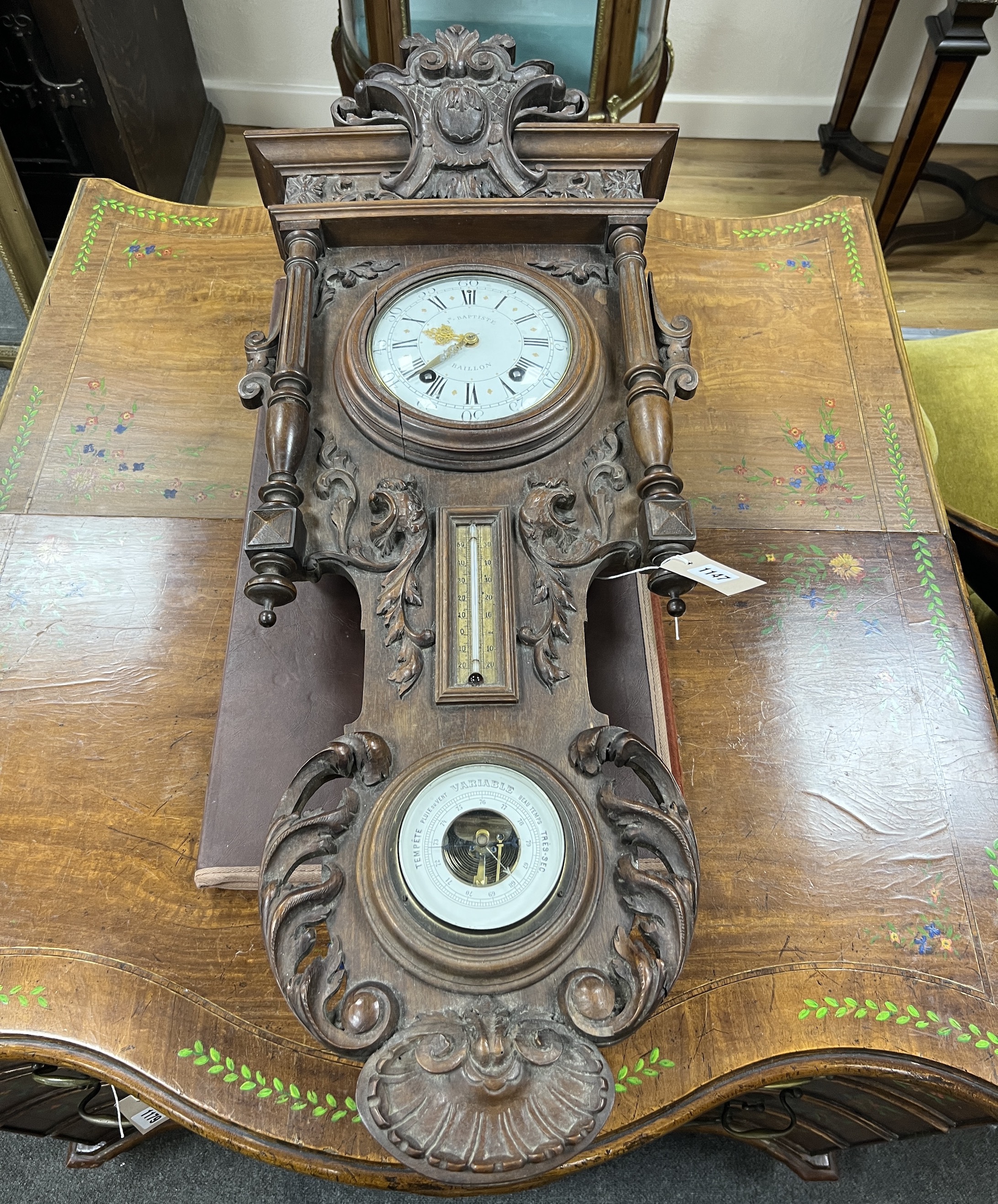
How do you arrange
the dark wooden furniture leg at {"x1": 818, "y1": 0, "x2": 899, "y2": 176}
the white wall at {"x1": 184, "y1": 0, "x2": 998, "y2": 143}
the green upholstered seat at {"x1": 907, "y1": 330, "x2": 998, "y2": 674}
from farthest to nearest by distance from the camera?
the white wall at {"x1": 184, "y1": 0, "x2": 998, "y2": 143}
the dark wooden furniture leg at {"x1": 818, "y1": 0, "x2": 899, "y2": 176}
the green upholstered seat at {"x1": 907, "y1": 330, "x2": 998, "y2": 674}

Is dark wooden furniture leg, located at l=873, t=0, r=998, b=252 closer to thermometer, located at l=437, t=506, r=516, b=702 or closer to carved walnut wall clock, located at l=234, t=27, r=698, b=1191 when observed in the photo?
carved walnut wall clock, located at l=234, t=27, r=698, b=1191

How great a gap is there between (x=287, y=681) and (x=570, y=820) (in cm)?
59

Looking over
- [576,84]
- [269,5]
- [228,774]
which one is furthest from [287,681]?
[269,5]

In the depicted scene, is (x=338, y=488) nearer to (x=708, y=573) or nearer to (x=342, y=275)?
(x=342, y=275)

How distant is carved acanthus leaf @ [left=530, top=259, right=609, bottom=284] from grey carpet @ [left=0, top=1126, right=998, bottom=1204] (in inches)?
66.3

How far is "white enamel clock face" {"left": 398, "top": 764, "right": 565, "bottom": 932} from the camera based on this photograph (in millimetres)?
1104

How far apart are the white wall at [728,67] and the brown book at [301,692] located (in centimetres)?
261

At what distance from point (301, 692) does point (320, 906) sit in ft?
1.53

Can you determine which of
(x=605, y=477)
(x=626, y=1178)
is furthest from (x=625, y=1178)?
(x=605, y=477)

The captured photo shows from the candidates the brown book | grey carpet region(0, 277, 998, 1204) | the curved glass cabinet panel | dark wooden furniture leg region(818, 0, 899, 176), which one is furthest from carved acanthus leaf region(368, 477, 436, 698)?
dark wooden furniture leg region(818, 0, 899, 176)

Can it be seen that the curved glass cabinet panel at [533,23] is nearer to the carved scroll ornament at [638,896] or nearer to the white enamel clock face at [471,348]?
the white enamel clock face at [471,348]

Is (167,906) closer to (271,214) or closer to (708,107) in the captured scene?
(271,214)

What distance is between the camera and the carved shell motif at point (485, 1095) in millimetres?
1013

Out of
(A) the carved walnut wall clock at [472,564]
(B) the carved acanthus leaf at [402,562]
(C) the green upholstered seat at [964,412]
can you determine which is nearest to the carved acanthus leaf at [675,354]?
(A) the carved walnut wall clock at [472,564]
